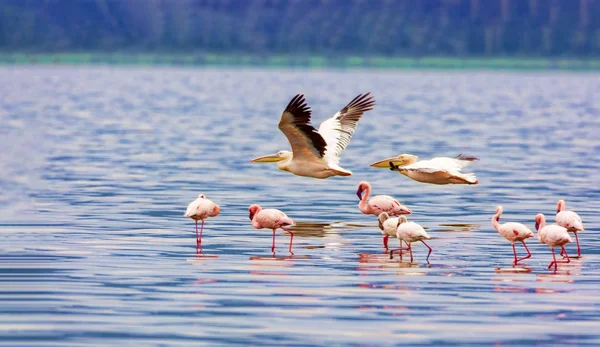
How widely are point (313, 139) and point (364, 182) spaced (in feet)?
5.35

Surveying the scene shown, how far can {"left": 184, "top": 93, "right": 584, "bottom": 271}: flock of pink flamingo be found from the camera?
17766 mm

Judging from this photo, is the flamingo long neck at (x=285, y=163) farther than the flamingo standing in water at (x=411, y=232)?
Yes

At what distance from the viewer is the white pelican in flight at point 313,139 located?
21.2 metres

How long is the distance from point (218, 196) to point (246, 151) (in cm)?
1361

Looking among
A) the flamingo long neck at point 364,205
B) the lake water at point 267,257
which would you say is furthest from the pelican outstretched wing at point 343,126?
the flamingo long neck at point 364,205

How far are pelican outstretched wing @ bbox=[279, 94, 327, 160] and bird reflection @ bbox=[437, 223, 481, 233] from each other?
2.21 meters

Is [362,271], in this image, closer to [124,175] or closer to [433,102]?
[124,175]

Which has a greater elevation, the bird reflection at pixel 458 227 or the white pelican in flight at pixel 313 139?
the white pelican in flight at pixel 313 139

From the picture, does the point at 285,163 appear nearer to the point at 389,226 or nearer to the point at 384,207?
the point at 384,207

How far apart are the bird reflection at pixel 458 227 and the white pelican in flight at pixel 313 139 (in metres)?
1.74

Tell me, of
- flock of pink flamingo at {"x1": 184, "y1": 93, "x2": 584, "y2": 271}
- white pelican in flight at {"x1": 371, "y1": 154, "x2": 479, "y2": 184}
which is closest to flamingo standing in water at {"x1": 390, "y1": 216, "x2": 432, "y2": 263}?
flock of pink flamingo at {"x1": 184, "y1": 93, "x2": 584, "y2": 271}

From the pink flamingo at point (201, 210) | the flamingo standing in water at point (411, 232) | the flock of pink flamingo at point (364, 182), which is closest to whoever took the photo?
the flamingo standing in water at point (411, 232)

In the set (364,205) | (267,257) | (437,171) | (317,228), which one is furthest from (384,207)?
(267,257)

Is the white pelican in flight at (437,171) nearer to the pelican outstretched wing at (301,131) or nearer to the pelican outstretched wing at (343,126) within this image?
the pelican outstretched wing at (301,131)
